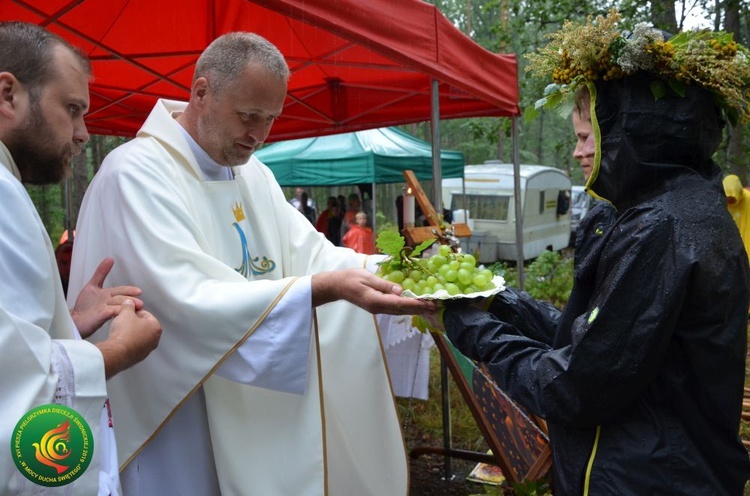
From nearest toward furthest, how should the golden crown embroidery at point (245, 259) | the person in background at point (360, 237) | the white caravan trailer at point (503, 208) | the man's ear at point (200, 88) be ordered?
1. the man's ear at point (200, 88)
2. the golden crown embroidery at point (245, 259)
3. the person in background at point (360, 237)
4. the white caravan trailer at point (503, 208)

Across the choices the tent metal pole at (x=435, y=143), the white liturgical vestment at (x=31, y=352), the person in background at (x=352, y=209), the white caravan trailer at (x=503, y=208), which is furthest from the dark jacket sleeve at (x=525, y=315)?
the white caravan trailer at (x=503, y=208)

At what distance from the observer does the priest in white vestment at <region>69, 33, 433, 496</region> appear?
7.18 ft

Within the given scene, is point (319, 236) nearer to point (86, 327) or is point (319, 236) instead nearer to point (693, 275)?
point (86, 327)

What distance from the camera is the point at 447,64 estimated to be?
12.9 ft

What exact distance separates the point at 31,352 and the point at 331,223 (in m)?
13.4

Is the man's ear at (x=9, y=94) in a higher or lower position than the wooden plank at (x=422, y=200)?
higher

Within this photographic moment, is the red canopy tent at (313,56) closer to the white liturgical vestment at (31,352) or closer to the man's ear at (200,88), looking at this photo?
the man's ear at (200,88)

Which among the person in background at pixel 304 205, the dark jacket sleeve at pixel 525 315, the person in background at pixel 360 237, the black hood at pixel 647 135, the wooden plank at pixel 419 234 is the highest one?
the black hood at pixel 647 135

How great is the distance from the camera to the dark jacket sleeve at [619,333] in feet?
5.05

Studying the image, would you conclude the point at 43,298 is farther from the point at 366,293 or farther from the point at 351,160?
the point at 351,160

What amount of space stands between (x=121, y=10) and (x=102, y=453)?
3.84 metres

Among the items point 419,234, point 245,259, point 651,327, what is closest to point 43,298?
point 245,259

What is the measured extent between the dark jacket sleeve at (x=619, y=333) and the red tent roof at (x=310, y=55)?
6.05 ft

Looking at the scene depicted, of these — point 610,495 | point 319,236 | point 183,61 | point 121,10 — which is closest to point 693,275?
point 610,495
